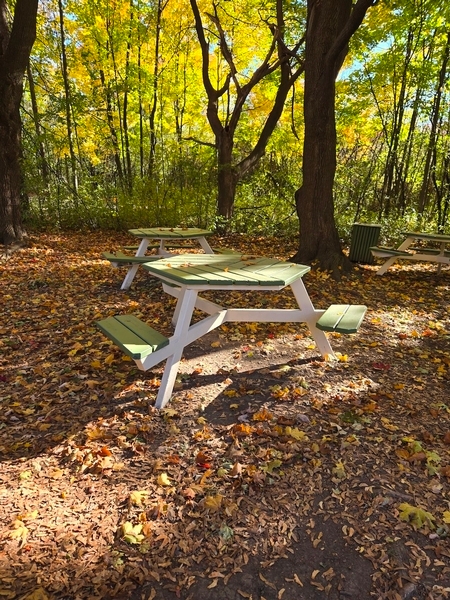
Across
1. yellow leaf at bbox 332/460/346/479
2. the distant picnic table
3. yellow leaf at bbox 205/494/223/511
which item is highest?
the distant picnic table

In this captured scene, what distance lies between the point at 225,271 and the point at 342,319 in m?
0.98

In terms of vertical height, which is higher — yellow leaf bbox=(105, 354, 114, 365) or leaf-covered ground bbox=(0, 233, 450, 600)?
yellow leaf bbox=(105, 354, 114, 365)

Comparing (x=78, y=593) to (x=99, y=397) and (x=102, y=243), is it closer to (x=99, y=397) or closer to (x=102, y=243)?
(x=99, y=397)

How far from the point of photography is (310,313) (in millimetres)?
3422

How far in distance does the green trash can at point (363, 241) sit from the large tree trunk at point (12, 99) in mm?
6660

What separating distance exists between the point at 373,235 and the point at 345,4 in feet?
12.2

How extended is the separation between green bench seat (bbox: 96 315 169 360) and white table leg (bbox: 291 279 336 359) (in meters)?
1.24

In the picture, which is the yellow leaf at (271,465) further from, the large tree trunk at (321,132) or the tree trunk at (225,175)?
the tree trunk at (225,175)

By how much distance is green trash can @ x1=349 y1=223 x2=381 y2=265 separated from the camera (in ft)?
24.9

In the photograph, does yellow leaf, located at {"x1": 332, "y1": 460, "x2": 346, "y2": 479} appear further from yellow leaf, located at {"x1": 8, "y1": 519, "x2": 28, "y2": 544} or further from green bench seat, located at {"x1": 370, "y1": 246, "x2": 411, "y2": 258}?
green bench seat, located at {"x1": 370, "y1": 246, "x2": 411, "y2": 258}

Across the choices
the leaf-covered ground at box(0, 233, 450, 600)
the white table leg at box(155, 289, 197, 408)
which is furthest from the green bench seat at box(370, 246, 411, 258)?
the white table leg at box(155, 289, 197, 408)

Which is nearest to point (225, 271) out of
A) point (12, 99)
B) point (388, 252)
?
point (388, 252)

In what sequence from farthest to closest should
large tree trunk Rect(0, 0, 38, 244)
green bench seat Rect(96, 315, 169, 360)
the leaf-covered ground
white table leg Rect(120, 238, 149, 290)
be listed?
large tree trunk Rect(0, 0, 38, 244), white table leg Rect(120, 238, 149, 290), green bench seat Rect(96, 315, 169, 360), the leaf-covered ground

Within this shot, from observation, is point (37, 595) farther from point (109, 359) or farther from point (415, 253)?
point (415, 253)
